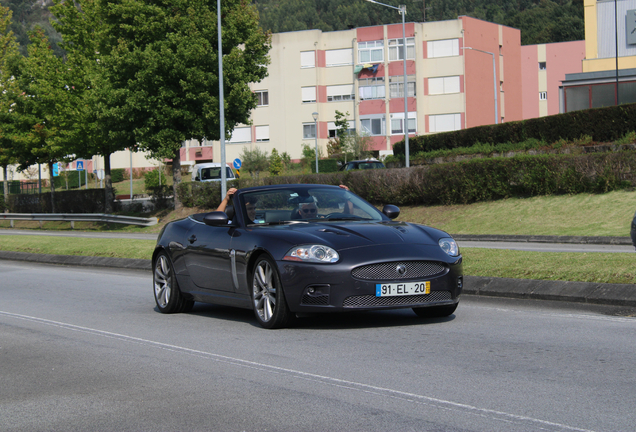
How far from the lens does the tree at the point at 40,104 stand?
4188 centimetres

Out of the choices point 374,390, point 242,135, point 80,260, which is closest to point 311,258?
point 374,390

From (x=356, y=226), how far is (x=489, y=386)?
10.4ft

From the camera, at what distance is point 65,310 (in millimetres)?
10664

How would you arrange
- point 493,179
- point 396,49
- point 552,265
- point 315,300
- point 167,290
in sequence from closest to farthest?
point 315,300 < point 167,290 < point 552,265 < point 493,179 < point 396,49

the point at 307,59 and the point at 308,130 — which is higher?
the point at 307,59

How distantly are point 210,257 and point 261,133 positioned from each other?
71.9m

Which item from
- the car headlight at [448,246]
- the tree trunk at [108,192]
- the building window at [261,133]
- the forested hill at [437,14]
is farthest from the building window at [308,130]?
the car headlight at [448,246]

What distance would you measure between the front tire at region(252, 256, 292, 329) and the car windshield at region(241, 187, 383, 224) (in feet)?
2.47

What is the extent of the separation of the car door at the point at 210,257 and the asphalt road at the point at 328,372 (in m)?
0.47

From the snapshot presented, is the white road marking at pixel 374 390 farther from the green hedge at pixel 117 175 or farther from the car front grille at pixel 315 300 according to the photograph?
the green hedge at pixel 117 175

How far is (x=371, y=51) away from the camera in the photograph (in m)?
76.1

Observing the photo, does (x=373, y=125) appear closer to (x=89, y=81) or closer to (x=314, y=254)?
(x=89, y=81)

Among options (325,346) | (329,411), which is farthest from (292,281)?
→ (329,411)

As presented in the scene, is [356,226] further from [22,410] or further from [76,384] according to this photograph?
[22,410]
